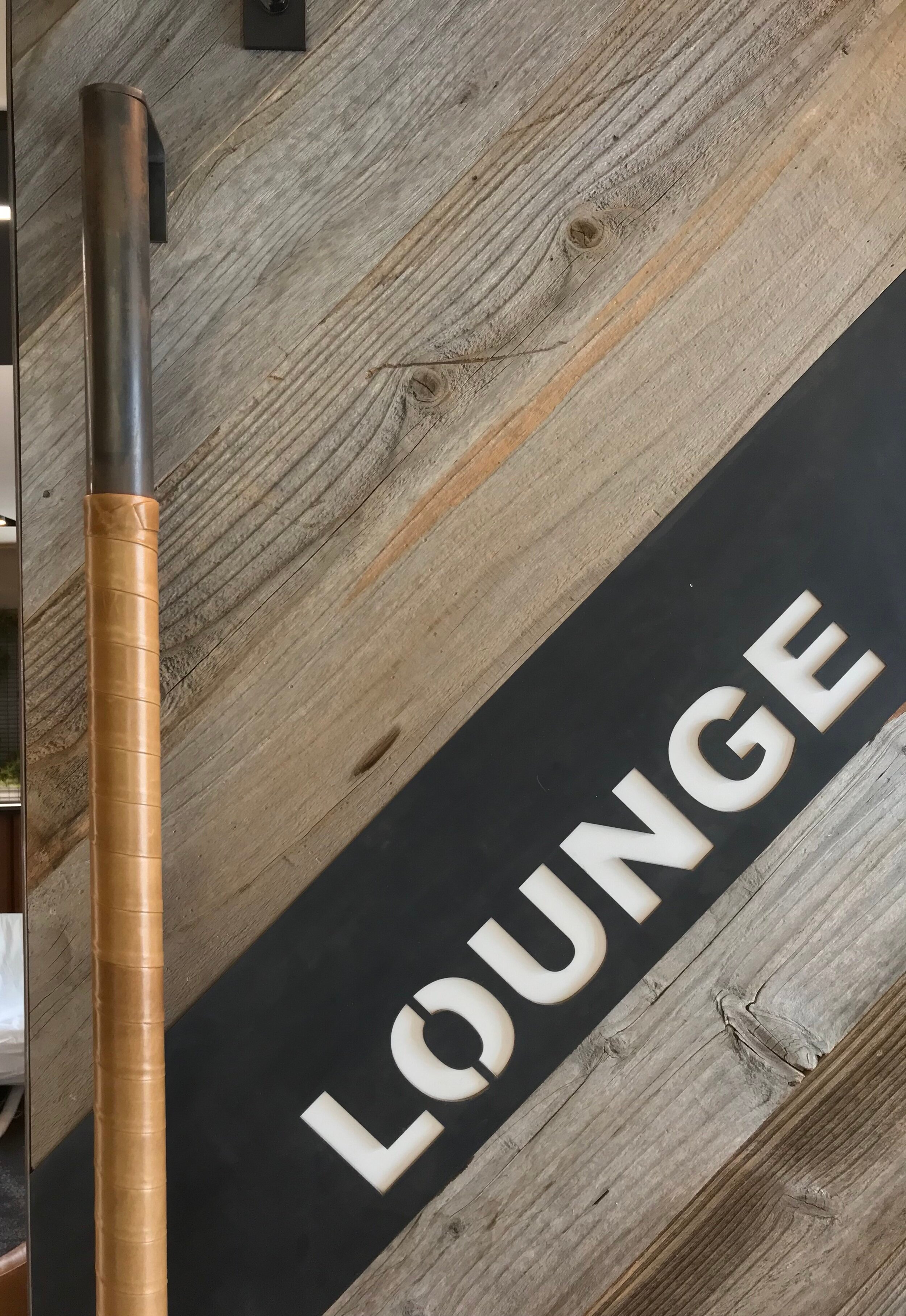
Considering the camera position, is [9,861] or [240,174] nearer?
[240,174]

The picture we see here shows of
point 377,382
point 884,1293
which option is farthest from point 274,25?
point 884,1293

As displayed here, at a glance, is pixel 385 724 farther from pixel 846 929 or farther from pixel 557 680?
pixel 846 929

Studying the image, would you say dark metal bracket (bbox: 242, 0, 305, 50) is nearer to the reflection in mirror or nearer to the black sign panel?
the reflection in mirror

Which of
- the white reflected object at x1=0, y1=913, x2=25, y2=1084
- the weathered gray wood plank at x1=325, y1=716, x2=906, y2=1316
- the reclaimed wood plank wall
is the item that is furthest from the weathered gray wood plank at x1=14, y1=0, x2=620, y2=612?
the white reflected object at x1=0, y1=913, x2=25, y2=1084

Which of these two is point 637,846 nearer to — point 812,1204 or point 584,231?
point 812,1204

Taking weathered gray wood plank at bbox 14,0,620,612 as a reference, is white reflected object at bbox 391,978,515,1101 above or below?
below

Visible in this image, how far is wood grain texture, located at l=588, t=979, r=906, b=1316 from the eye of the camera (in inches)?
34.9

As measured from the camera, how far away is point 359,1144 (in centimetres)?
85

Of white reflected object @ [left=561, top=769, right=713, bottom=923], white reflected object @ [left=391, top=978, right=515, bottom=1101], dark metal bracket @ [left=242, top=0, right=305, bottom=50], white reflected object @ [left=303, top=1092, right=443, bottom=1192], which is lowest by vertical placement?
white reflected object @ [left=303, top=1092, right=443, bottom=1192]

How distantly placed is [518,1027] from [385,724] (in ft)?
1.03

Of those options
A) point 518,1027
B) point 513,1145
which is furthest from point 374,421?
point 513,1145

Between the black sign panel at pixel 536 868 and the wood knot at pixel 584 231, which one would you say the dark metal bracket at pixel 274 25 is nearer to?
the wood knot at pixel 584 231

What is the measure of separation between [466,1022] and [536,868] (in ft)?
0.52

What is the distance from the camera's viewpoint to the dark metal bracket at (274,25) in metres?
0.86
